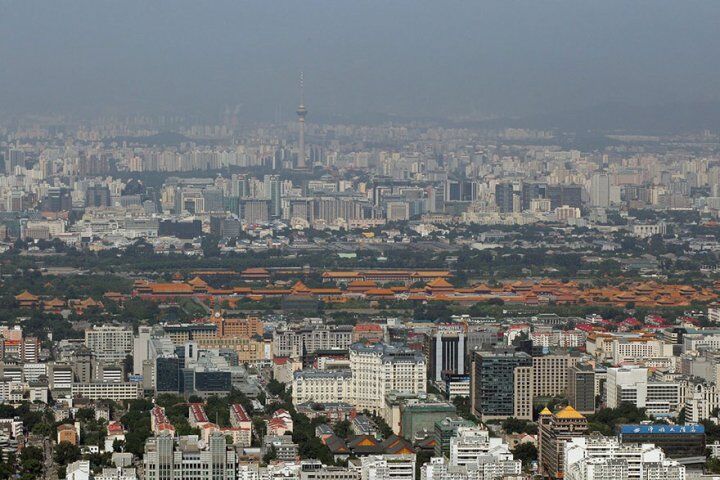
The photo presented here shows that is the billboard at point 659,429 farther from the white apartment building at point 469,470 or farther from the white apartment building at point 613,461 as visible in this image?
the white apartment building at point 469,470

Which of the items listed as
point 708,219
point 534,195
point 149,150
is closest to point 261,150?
point 149,150

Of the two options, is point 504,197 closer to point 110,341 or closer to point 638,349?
point 110,341

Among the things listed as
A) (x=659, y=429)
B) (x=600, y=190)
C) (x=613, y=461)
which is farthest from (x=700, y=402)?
(x=600, y=190)

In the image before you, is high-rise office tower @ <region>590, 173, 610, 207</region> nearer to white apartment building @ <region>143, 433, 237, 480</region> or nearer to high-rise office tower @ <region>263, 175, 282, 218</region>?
high-rise office tower @ <region>263, 175, 282, 218</region>

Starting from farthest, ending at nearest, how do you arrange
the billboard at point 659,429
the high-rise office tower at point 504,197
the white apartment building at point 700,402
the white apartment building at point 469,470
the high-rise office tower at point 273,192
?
the high-rise office tower at point 504,197 → the high-rise office tower at point 273,192 → the white apartment building at point 700,402 → the billboard at point 659,429 → the white apartment building at point 469,470

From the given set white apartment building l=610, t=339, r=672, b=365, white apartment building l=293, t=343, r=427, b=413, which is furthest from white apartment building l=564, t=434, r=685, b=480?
white apartment building l=610, t=339, r=672, b=365

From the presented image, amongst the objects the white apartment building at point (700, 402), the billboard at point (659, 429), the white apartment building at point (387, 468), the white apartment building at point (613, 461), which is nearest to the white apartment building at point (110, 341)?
the white apartment building at point (700, 402)
